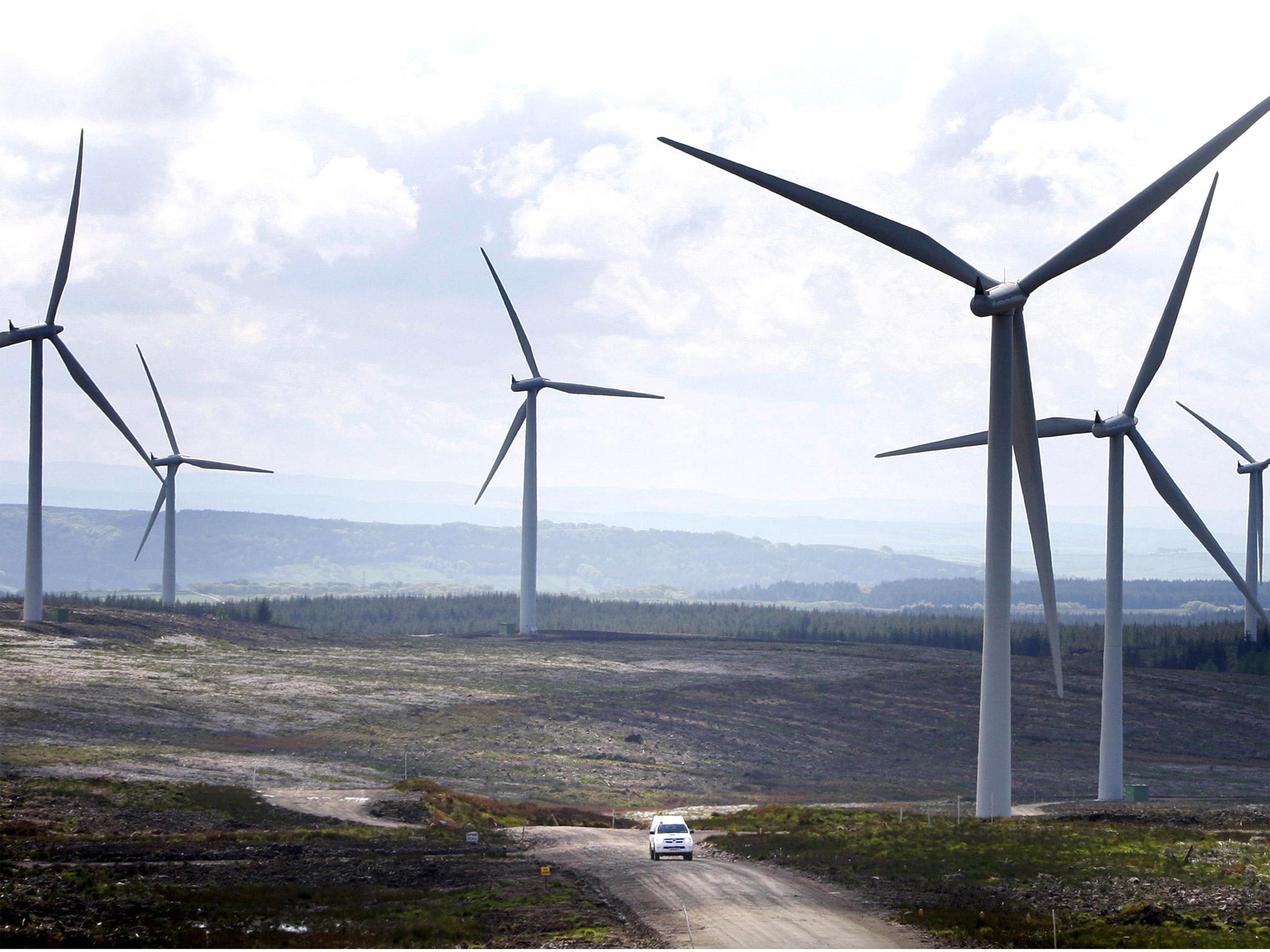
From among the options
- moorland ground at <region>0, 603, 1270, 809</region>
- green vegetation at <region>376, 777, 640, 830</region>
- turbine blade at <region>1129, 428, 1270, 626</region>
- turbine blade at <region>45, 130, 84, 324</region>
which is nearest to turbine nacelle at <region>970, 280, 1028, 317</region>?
turbine blade at <region>1129, 428, 1270, 626</region>

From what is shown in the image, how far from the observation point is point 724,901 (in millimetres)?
39125

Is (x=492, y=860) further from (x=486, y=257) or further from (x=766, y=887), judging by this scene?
(x=486, y=257)

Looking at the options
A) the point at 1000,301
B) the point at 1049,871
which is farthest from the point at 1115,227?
the point at 1049,871

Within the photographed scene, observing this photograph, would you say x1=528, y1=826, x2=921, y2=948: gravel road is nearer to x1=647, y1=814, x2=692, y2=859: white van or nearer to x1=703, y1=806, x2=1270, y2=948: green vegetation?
x1=647, y1=814, x2=692, y2=859: white van

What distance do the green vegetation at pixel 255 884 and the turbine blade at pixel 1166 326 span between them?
38390 mm

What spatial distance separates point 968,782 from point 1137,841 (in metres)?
41.4

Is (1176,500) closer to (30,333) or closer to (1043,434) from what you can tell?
(1043,434)

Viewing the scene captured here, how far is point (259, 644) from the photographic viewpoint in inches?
5182

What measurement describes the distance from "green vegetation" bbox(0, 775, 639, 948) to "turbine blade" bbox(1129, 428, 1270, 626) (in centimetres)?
3591

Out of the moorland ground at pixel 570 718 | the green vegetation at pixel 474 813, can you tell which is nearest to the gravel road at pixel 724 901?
the green vegetation at pixel 474 813

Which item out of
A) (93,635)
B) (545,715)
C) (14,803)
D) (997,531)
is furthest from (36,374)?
(997,531)

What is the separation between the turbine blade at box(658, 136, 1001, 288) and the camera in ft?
158

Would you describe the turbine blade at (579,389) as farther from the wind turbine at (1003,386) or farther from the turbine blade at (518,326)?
the wind turbine at (1003,386)

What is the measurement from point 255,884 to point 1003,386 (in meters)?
30.8
